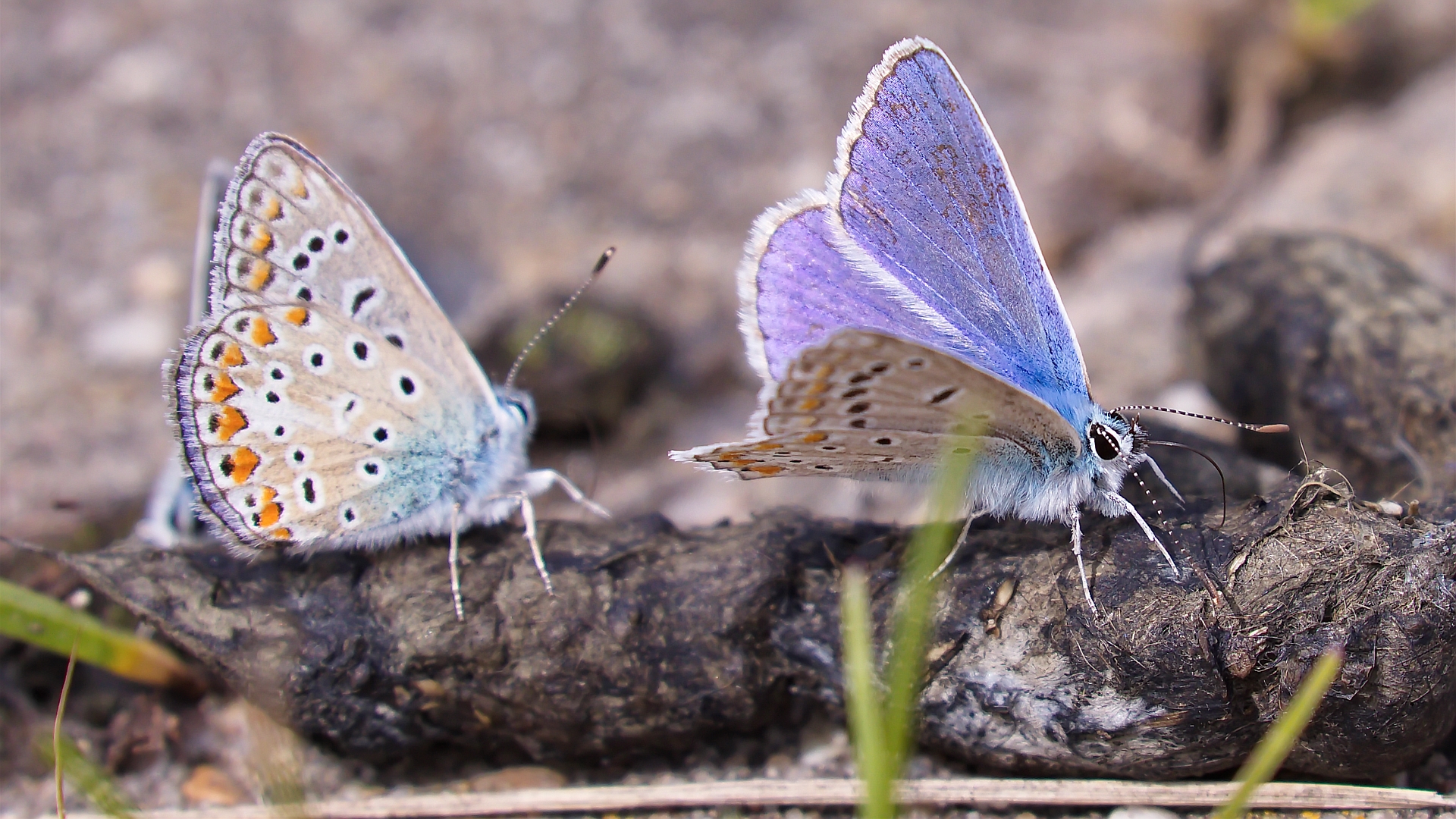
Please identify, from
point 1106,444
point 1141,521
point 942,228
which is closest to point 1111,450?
point 1106,444

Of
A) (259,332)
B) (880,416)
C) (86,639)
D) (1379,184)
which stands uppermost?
(1379,184)

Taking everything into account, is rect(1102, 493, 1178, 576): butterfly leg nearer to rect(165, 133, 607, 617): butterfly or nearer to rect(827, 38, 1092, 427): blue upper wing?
rect(827, 38, 1092, 427): blue upper wing

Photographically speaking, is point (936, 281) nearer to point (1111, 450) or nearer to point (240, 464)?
point (1111, 450)

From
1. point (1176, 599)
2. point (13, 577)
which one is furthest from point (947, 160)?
point (13, 577)

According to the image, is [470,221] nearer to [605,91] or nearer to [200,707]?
[605,91]

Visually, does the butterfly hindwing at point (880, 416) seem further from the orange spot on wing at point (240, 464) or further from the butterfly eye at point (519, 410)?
the orange spot on wing at point (240, 464)
